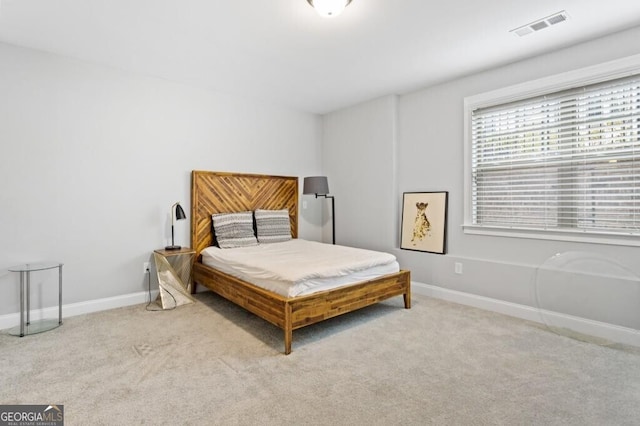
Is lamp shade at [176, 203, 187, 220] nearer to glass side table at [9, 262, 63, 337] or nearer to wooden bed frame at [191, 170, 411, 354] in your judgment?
wooden bed frame at [191, 170, 411, 354]

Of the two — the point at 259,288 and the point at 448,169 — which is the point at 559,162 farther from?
the point at 259,288

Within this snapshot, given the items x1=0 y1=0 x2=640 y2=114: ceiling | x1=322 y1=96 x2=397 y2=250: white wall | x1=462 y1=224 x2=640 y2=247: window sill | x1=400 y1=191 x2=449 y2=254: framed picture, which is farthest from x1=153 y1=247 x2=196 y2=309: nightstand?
x1=462 y1=224 x2=640 y2=247: window sill

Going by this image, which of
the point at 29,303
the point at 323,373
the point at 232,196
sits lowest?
the point at 323,373

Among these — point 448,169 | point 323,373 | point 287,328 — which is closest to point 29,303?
point 287,328

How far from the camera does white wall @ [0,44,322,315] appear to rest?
3.00 meters

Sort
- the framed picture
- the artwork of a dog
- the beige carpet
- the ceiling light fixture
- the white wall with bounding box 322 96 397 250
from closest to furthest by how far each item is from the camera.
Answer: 1. the beige carpet
2. the ceiling light fixture
3. the framed picture
4. the artwork of a dog
5. the white wall with bounding box 322 96 397 250

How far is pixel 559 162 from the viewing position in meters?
3.05

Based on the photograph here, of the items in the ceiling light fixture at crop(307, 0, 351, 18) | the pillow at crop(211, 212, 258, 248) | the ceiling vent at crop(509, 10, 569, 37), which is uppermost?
the ceiling vent at crop(509, 10, 569, 37)

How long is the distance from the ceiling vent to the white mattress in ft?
7.53

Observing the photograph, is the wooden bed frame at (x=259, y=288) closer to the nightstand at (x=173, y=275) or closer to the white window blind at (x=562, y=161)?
the nightstand at (x=173, y=275)

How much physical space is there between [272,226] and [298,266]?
66.5 inches

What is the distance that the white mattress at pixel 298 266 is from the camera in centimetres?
268

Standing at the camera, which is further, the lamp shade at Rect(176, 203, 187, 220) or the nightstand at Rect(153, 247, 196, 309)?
the lamp shade at Rect(176, 203, 187, 220)

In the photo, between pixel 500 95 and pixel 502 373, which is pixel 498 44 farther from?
pixel 502 373
